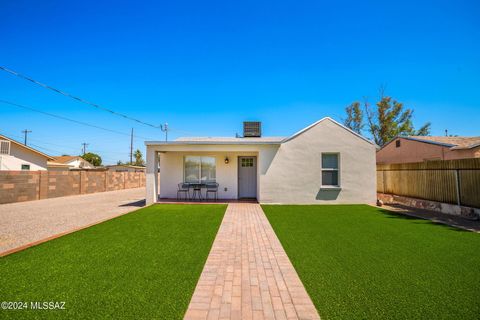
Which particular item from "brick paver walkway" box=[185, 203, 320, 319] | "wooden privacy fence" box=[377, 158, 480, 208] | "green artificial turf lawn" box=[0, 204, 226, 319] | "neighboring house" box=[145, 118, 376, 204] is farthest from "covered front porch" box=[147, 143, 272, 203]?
"wooden privacy fence" box=[377, 158, 480, 208]

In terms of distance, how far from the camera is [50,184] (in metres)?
13.2

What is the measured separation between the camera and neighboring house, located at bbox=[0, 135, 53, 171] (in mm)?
16703

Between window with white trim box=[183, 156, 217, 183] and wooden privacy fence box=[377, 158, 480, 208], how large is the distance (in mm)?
9726

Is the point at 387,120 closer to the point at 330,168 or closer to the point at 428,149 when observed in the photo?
the point at 428,149

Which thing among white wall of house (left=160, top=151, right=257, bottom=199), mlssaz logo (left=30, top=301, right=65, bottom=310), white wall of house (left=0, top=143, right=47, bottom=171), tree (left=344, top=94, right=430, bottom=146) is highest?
tree (left=344, top=94, right=430, bottom=146)

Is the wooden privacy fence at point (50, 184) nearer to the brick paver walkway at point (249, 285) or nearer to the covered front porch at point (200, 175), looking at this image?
the covered front porch at point (200, 175)

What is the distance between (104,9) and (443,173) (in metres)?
15.0

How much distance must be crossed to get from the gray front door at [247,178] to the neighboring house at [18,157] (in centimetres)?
1843

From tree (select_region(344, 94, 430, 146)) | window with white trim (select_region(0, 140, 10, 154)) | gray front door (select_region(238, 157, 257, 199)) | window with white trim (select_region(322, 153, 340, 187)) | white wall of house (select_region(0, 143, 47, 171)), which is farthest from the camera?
tree (select_region(344, 94, 430, 146))

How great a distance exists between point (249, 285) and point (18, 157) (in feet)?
77.2

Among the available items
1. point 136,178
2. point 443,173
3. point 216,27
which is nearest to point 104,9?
point 216,27

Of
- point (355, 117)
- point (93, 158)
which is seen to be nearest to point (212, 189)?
point (355, 117)

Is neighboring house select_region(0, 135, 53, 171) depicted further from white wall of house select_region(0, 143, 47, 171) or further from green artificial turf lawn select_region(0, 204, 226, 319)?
green artificial turf lawn select_region(0, 204, 226, 319)

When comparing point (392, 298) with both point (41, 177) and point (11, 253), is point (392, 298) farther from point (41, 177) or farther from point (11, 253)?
point (41, 177)
